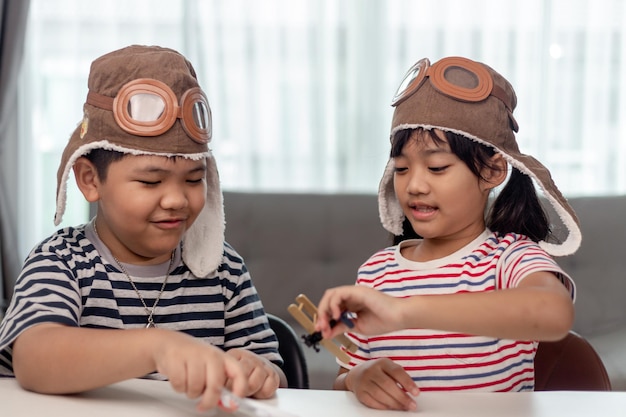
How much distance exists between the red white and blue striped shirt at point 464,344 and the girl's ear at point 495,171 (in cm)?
10

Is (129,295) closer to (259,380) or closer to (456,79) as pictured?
(259,380)

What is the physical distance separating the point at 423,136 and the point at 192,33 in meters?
2.81

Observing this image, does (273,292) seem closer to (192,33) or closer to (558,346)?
(192,33)

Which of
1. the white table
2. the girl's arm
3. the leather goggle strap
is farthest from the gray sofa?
the girl's arm

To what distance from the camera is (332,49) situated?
4090 millimetres

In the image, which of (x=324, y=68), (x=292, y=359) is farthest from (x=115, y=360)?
(x=324, y=68)

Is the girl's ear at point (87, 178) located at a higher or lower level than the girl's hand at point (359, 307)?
higher

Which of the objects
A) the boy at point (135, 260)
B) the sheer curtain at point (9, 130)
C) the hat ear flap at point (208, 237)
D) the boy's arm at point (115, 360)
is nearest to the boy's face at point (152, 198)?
the boy at point (135, 260)

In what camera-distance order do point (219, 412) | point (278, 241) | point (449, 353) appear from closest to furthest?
point (219, 412) → point (449, 353) → point (278, 241)

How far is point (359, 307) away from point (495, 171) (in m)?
0.52

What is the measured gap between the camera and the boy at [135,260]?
1130mm

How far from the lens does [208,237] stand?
5.13 feet

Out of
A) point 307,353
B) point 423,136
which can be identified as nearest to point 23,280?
point 423,136

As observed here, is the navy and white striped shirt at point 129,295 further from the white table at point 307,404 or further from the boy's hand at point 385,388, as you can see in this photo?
the boy's hand at point 385,388
